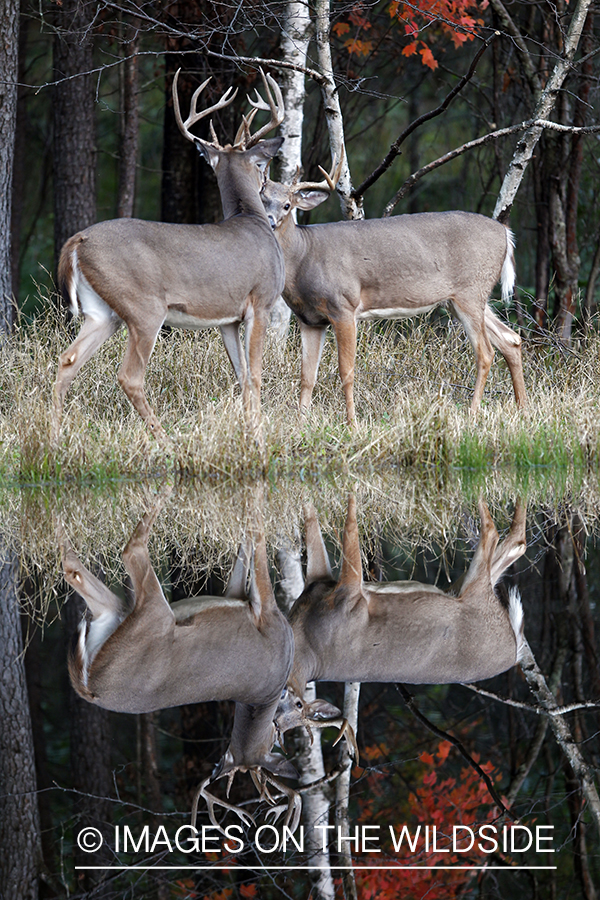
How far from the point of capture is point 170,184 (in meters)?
14.9

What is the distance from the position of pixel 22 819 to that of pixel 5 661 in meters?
1.27

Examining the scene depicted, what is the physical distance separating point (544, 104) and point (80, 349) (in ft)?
18.0

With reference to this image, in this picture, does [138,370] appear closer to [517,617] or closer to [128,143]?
[517,617]

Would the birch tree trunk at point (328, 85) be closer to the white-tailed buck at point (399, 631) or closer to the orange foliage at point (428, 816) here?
the white-tailed buck at point (399, 631)

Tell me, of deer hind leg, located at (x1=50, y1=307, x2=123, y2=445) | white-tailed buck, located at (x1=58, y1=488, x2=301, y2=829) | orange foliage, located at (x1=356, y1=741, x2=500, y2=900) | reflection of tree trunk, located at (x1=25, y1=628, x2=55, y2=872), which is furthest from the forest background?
orange foliage, located at (x1=356, y1=741, x2=500, y2=900)

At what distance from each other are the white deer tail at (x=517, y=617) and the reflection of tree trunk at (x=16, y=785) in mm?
1700

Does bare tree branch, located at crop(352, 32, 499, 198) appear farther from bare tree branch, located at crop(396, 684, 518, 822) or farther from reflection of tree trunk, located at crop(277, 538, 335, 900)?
bare tree branch, located at crop(396, 684, 518, 822)

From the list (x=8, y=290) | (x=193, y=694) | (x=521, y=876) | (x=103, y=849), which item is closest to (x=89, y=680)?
(x=193, y=694)

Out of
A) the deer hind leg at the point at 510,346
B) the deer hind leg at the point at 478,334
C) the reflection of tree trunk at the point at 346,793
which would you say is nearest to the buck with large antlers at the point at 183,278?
the deer hind leg at the point at 478,334

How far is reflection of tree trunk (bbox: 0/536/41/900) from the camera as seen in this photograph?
2555mm

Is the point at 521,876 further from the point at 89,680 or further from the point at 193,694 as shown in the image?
the point at 89,680

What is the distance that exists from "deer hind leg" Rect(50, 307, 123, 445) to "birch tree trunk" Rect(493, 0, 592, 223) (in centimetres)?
456

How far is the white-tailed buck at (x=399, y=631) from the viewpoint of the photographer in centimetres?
376

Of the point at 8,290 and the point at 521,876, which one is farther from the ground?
the point at 521,876
